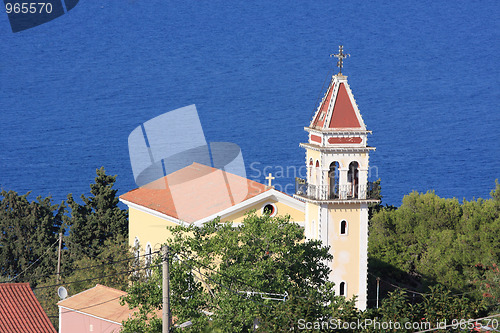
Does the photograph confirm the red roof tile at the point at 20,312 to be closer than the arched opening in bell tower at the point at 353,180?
Yes

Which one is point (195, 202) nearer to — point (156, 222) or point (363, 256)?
point (156, 222)

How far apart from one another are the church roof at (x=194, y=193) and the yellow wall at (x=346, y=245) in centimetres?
360

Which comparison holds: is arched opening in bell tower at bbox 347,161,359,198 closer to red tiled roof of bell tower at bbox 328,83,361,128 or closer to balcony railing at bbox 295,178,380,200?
balcony railing at bbox 295,178,380,200

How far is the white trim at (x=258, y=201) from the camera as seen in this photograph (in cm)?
4231

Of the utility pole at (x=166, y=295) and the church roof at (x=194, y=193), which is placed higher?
the church roof at (x=194, y=193)

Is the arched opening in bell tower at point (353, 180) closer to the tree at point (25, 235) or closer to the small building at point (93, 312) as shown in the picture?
the small building at point (93, 312)

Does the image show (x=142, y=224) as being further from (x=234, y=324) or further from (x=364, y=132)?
(x=234, y=324)

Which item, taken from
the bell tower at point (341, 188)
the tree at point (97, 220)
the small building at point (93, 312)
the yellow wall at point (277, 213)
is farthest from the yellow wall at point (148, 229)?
the bell tower at point (341, 188)

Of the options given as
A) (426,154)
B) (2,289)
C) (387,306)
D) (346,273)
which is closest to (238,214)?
(346,273)

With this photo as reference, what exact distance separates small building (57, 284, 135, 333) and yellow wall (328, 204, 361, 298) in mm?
8605

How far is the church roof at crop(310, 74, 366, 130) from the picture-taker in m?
40.8

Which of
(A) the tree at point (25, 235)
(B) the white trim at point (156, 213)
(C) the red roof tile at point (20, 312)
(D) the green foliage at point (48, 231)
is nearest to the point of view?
(C) the red roof tile at point (20, 312)

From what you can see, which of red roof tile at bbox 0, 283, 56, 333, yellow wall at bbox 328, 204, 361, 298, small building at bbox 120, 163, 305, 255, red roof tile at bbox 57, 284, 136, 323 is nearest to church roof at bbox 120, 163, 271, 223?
small building at bbox 120, 163, 305, 255

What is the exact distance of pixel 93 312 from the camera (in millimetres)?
38625
